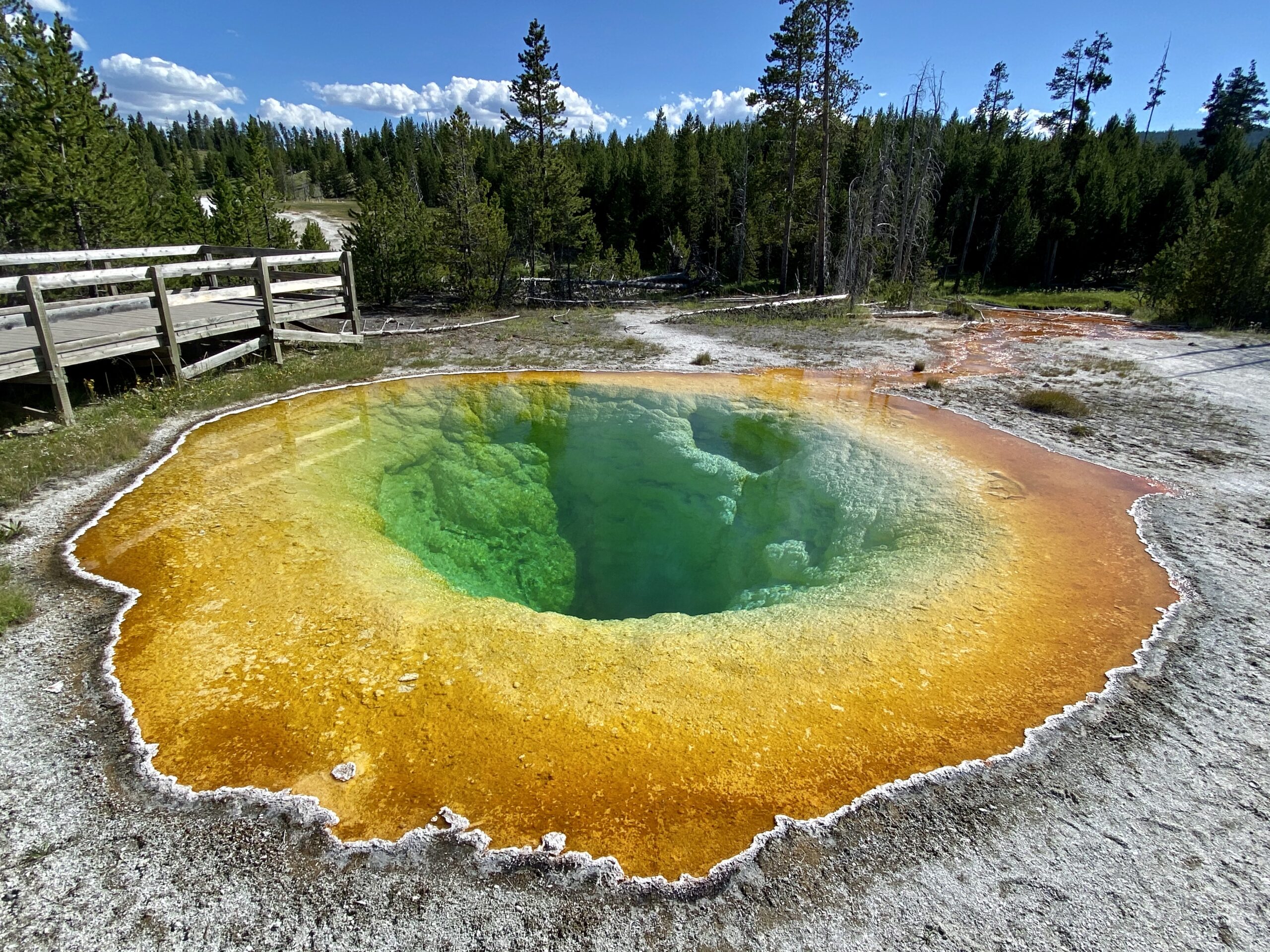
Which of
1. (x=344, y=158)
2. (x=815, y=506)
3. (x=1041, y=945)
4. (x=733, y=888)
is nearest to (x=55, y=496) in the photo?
(x=733, y=888)

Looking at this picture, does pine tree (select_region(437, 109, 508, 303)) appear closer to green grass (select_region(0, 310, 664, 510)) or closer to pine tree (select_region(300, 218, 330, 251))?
green grass (select_region(0, 310, 664, 510))

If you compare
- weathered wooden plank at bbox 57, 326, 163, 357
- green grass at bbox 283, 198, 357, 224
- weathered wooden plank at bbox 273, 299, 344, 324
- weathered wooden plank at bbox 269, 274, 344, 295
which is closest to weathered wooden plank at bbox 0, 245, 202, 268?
weathered wooden plank at bbox 57, 326, 163, 357

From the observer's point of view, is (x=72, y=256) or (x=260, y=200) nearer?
(x=72, y=256)

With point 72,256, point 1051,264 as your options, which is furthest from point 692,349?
point 1051,264

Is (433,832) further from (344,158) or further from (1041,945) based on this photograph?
(344,158)

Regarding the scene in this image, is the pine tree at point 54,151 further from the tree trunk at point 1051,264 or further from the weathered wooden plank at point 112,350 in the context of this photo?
the tree trunk at point 1051,264

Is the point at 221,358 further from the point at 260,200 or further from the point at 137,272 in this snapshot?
the point at 260,200

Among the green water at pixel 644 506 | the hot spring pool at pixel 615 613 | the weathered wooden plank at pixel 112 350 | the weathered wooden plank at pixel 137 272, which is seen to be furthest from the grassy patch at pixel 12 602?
the weathered wooden plank at pixel 112 350
